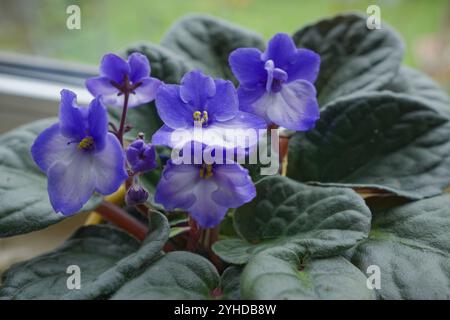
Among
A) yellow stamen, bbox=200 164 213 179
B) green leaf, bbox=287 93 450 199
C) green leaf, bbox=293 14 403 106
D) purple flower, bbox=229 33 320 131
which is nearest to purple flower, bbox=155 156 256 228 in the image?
yellow stamen, bbox=200 164 213 179

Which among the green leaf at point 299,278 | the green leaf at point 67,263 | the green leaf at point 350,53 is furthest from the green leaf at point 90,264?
the green leaf at point 350,53

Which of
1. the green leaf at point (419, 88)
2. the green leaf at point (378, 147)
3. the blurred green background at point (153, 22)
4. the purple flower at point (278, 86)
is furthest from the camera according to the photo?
the blurred green background at point (153, 22)

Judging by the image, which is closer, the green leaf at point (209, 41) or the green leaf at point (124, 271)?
the green leaf at point (124, 271)

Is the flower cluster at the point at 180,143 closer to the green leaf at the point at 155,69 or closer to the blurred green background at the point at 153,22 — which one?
the green leaf at the point at 155,69

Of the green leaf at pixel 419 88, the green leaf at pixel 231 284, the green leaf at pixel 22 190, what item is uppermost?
the green leaf at pixel 419 88

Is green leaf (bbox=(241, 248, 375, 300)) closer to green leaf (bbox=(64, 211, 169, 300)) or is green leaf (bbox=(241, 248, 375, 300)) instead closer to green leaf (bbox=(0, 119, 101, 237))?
green leaf (bbox=(64, 211, 169, 300))

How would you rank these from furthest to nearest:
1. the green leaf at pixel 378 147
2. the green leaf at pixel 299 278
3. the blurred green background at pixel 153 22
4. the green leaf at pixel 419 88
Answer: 1. the blurred green background at pixel 153 22
2. the green leaf at pixel 419 88
3. the green leaf at pixel 378 147
4. the green leaf at pixel 299 278
